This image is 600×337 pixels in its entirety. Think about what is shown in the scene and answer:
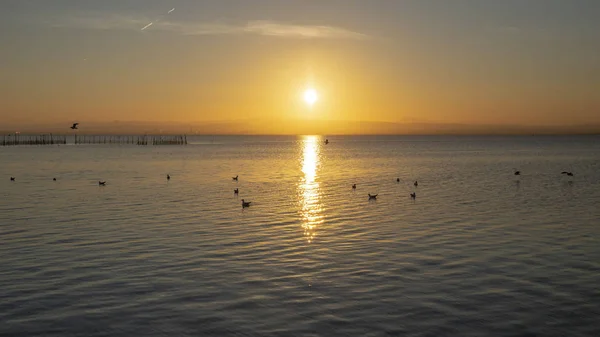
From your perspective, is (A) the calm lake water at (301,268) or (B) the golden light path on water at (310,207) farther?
(B) the golden light path on water at (310,207)

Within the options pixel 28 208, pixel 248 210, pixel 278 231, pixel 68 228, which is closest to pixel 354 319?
pixel 278 231

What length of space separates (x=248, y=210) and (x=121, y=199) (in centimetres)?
1131

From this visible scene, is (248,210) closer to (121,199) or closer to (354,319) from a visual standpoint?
(121,199)

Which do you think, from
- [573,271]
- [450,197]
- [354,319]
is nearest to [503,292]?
[573,271]

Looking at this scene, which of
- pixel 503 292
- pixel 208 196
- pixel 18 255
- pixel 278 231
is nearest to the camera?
pixel 503 292

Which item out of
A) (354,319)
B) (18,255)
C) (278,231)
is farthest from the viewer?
(278,231)

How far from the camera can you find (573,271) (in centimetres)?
1733

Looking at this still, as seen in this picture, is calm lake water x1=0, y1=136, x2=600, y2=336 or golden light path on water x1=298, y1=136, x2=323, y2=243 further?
golden light path on water x1=298, y1=136, x2=323, y2=243

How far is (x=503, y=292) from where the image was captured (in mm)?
15227

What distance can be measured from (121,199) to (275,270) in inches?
950

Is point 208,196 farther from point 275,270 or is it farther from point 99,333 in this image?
point 99,333

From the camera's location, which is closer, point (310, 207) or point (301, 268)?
point (301, 268)

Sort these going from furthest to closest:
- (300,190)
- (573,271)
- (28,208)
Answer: (300,190) < (28,208) < (573,271)

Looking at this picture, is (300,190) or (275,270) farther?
(300,190)
